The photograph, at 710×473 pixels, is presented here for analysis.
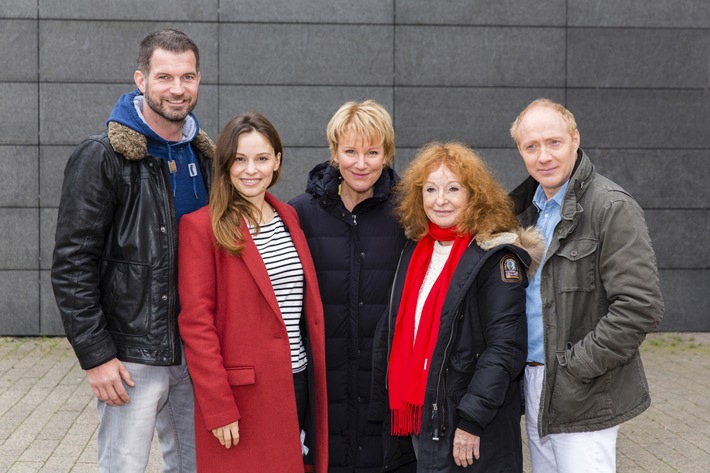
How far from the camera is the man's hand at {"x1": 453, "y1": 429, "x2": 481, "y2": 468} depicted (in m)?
3.23

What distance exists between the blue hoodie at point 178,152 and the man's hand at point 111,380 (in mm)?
660

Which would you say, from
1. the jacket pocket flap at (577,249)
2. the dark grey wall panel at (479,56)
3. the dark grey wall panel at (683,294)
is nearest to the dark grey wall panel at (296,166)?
the dark grey wall panel at (479,56)

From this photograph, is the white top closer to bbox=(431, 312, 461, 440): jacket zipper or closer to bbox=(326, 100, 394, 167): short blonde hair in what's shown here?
bbox=(431, 312, 461, 440): jacket zipper

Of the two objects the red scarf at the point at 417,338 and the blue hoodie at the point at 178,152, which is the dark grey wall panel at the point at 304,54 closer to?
the blue hoodie at the point at 178,152

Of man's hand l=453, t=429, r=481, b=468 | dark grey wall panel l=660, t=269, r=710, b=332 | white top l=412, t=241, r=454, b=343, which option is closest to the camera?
man's hand l=453, t=429, r=481, b=468

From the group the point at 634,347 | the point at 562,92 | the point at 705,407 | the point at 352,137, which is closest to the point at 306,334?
the point at 352,137

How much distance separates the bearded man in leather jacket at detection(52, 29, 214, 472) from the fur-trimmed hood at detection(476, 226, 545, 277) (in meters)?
1.27

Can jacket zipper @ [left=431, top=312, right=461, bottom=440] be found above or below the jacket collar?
below

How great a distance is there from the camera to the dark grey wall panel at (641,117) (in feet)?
28.6

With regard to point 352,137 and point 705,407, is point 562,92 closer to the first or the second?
point 705,407

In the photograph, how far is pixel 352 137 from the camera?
3775 mm

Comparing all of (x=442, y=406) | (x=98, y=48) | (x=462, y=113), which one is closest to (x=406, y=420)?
(x=442, y=406)

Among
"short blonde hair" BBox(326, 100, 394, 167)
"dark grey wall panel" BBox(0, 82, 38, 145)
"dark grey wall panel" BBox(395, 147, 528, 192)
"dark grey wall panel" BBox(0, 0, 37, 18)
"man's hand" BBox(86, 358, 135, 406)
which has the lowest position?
"man's hand" BBox(86, 358, 135, 406)

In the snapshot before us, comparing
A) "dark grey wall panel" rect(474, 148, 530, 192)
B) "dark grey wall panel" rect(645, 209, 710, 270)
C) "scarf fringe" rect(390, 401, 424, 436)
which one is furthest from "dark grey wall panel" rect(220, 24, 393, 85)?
"scarf fringe" rect(390, 401, 424, 436)
